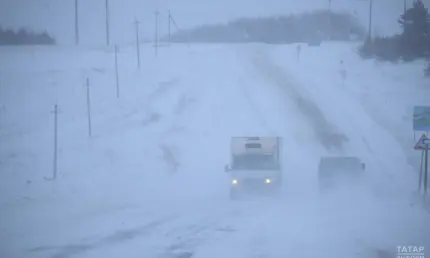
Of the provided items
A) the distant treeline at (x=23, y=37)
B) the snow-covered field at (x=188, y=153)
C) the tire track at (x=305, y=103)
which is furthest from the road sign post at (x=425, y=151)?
the distant treeline at (x=23, y=37)

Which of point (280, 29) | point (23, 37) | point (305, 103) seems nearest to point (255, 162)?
point (280, 29)

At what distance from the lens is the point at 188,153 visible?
61.9 feet

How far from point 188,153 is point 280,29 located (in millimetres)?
4510

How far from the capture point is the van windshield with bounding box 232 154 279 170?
56.3ft

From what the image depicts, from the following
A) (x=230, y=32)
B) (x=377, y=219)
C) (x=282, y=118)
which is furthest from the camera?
(x=282, y=118)

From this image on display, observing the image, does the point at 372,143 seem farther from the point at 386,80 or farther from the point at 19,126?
the point at 19,126

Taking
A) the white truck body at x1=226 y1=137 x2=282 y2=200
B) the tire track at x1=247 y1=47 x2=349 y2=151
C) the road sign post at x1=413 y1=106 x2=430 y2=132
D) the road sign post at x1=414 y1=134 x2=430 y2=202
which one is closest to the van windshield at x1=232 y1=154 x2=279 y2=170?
the white truck body at x1=226 y1=137 x2=282 y2=200

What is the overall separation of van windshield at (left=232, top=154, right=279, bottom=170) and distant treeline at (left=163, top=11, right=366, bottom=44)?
10.3 ft

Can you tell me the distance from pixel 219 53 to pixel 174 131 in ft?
9.81

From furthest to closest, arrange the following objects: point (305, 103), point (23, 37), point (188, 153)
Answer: point (305, 103), point (188, 153), point (23, 37)

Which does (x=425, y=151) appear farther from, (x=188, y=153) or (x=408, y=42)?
(x=188, y=153)

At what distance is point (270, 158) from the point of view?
57.7ft

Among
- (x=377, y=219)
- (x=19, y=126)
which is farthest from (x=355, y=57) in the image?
(x=19, y=126)

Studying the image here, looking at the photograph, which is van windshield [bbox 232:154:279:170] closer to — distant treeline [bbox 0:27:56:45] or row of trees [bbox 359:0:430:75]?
row of trees [bbox 359:0:430:75]
